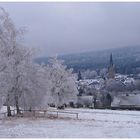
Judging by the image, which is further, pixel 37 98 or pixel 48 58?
pixel 48 58

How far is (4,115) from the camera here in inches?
1425

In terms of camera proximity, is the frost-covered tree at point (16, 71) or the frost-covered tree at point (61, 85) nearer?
the frost-covered tree at point (16, 71)

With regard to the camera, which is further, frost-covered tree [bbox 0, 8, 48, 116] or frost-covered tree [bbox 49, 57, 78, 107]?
frost-covered tree [bbox 49, 57, 78, 107]

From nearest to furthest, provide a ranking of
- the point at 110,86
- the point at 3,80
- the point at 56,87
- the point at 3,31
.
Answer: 1. the point at 3,80
2. the point at 3,31
3. the point at 56,87
4. the point at 110,86

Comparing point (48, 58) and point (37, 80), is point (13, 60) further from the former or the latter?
point (48, 58)

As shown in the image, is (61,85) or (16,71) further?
(61,85)

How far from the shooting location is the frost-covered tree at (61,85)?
60.8 meters

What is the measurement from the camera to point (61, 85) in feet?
201

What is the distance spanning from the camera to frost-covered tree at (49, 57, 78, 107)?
60.8 metres

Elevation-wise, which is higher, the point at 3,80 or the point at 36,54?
the point at 36,54

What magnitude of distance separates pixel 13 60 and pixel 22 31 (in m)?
3.19

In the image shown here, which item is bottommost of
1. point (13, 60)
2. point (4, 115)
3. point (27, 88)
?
point (4, 115)

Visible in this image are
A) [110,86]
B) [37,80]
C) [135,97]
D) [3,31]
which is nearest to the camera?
[3,31]

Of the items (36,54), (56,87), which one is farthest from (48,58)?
(36,54)
